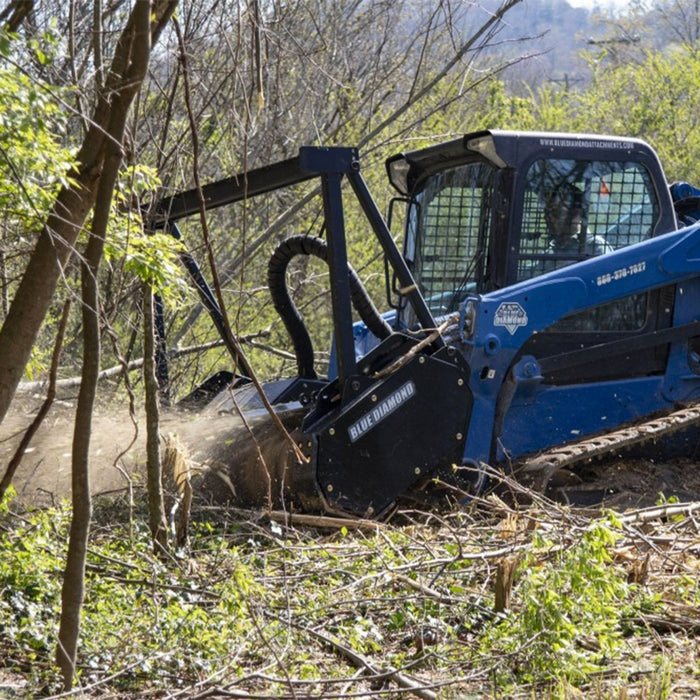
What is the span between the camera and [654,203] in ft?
26.9

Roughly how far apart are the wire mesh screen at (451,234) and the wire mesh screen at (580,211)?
0.33 m

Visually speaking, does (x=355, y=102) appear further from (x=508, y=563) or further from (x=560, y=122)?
(x=560, y=122)

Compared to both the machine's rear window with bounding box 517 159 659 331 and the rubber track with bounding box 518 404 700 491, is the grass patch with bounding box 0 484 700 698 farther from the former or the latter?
the machine's rear window with bounding box 517 159 659 331

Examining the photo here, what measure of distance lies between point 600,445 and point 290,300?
2.53 m

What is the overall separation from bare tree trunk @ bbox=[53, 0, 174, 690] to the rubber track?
12.6 ft

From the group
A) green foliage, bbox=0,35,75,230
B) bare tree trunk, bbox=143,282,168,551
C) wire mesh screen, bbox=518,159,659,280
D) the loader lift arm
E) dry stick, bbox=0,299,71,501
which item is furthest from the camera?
wire mesh screen, bbox=518,159,659,280

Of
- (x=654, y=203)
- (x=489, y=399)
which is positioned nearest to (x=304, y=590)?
(x=489, y=399)

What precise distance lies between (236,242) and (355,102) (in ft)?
7.00

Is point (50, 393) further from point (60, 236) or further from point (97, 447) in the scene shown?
point (97, 447)

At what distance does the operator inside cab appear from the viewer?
7.91 m

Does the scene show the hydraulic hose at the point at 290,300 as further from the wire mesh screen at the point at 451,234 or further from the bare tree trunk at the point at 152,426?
the bare tree trunk at the point at 152,426

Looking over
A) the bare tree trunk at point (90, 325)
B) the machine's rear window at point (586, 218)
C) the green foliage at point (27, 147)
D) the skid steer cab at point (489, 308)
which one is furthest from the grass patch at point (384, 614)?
the machine's rear window at point (586, 218)

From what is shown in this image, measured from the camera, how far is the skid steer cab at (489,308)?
23.0ft

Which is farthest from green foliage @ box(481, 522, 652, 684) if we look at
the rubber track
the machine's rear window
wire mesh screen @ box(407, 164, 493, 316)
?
wire mesh screen @ box(407, 164, 493, 316)
